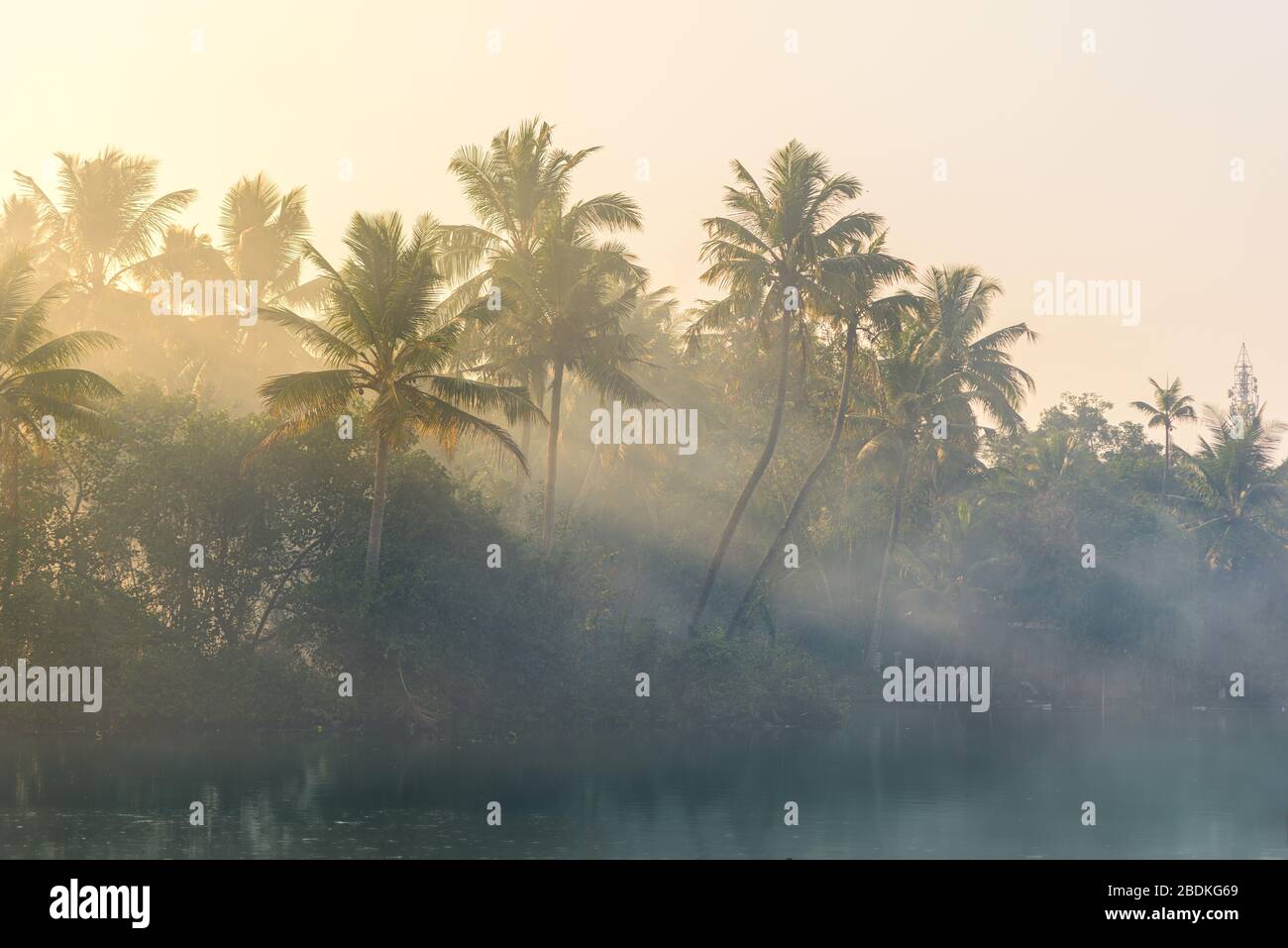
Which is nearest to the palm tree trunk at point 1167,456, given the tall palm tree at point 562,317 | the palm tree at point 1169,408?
the palm tree at point 1169,408

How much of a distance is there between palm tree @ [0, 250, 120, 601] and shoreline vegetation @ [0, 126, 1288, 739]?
0.11 meters

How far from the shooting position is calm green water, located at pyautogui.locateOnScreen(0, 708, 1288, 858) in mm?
27109

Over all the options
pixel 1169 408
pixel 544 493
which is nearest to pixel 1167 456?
pixel 1169 408

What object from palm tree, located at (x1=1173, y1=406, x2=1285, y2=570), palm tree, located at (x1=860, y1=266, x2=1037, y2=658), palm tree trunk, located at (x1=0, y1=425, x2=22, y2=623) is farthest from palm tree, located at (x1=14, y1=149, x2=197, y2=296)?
palm tree, located at (x1=1173, y1=406, x2=1285, y2=570)

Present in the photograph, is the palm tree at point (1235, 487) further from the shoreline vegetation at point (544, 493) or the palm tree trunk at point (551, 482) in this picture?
the palm tree trunk at point (551, 482)

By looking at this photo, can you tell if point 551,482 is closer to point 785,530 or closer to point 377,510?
point 377,510

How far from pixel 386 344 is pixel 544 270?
7.08m

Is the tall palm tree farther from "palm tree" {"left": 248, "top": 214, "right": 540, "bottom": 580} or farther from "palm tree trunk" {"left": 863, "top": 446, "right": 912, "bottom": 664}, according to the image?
"palm tree trunk" {"left": 863, "top": 446, "right": 912, "bottom": 664}

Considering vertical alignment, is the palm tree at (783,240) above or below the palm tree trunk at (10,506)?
above

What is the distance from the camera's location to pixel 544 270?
44219mm

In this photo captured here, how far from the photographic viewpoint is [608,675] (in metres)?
44.6

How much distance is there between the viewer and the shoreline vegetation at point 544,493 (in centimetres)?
3916

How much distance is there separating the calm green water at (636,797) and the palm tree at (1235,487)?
21817 mm
